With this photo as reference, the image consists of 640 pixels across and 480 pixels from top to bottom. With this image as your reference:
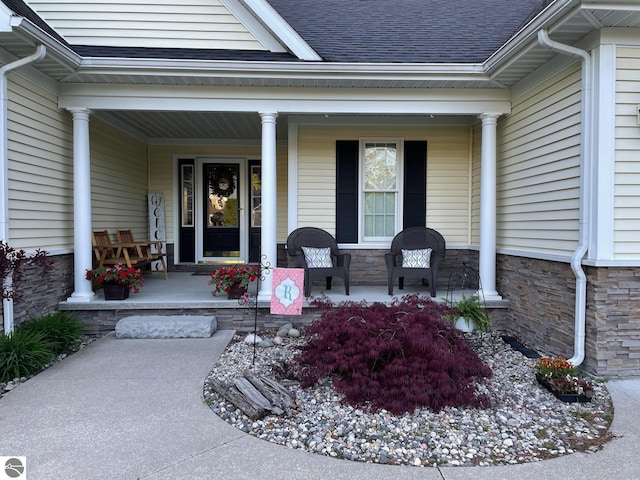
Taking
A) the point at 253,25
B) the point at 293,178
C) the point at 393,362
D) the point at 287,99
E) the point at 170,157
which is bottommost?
the point at 393,362

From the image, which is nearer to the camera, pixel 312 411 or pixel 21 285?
pixel 312 411

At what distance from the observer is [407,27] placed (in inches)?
233

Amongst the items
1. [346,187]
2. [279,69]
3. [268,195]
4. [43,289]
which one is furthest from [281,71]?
[43,289]

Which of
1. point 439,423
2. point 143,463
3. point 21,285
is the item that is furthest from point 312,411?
point 21,285

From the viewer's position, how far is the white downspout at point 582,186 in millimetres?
3436

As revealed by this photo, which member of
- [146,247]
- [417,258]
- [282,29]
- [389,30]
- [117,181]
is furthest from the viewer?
[146,247]

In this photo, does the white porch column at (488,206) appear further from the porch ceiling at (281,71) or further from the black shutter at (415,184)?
the black shutter at (415,184)

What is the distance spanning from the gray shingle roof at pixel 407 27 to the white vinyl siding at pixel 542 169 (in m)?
0.91

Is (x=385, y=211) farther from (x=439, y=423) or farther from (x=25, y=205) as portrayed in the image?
(x=25, y=205)

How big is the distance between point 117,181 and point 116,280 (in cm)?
231

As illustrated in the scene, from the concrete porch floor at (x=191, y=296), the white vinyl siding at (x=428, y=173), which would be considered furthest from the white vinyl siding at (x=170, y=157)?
the white vinyl siding at (x=428, y=173)

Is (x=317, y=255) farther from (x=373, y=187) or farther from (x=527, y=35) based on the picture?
(x=527, y=35)

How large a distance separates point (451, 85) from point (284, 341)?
3.46 metres

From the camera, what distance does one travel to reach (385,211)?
19.9 feet
